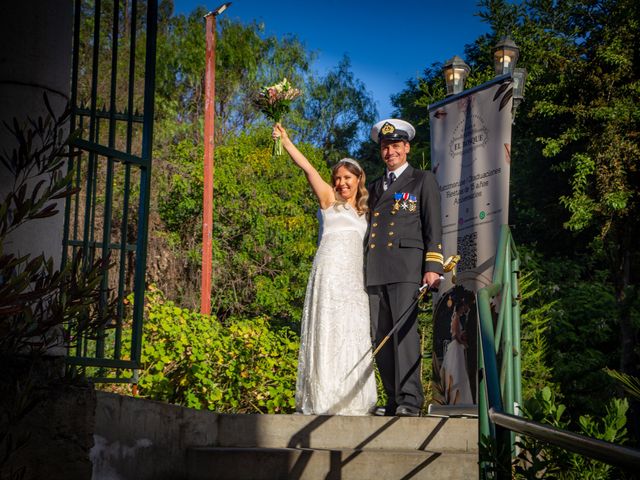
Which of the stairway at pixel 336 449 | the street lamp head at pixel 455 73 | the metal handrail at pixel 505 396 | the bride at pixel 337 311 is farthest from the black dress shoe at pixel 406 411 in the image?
the street lamp head at pixel 455 73

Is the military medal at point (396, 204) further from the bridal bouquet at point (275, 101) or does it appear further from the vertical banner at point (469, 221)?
the vertical banner at point (469, 221)

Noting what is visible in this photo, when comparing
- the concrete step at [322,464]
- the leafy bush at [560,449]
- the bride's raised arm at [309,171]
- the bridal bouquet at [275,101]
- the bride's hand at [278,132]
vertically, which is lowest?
the concrete step at [322,464]

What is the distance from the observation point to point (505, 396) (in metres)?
4.58

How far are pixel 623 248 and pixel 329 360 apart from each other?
12.9m

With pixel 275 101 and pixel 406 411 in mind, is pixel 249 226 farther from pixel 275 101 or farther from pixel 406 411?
pixel 406 411

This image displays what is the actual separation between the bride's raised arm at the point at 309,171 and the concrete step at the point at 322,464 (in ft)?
7.13

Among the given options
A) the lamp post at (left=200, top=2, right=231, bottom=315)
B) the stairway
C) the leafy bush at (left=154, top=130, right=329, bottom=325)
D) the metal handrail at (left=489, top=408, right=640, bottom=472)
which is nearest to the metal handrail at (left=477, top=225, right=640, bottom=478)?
the metal handrail at (left=489, top=408, right=640, bottom=472)

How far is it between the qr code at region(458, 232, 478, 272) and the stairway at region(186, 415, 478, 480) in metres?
2.11

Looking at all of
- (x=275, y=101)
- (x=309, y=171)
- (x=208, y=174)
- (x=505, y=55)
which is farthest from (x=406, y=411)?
(x=208, y=174)

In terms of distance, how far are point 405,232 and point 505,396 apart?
6.54ft

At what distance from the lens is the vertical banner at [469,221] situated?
23.8 feet

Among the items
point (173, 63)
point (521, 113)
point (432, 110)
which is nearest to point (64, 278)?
point (432, 110)

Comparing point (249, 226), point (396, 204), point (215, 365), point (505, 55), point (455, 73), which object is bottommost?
point (215, 365)

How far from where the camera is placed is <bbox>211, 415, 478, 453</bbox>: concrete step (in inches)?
204
